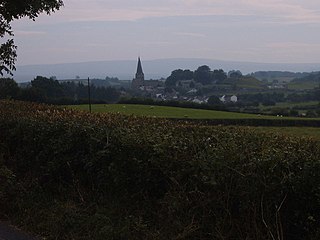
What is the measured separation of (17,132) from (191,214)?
3.89m

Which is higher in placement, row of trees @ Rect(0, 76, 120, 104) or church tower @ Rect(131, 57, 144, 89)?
church tower @ Rect(131, 57, 144, 89)

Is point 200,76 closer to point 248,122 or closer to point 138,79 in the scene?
point 138,79

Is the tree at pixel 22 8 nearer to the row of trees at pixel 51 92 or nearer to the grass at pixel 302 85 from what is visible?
the row of trees at pixel 51 92

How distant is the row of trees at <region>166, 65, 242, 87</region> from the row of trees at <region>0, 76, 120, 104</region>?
62.6ft

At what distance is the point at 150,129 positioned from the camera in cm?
640

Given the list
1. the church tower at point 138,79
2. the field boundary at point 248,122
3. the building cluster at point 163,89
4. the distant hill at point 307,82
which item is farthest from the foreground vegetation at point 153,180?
the distant hill at point 307,82

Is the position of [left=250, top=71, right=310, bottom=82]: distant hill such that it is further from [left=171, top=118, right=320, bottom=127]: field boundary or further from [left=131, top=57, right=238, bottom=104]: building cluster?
[left=171, top=118, right=320, bottom=127]: field boundary

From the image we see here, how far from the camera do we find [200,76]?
66125mm

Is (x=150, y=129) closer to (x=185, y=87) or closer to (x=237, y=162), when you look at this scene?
(x=237, y=162)

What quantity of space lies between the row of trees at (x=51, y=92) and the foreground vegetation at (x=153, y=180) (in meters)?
7.89

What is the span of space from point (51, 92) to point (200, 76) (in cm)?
4043

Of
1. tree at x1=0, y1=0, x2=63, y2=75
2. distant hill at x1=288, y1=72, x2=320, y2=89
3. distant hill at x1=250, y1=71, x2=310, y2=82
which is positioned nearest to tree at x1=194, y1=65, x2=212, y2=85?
distant hill at x1=288, y1=72, x2=320, y2=89

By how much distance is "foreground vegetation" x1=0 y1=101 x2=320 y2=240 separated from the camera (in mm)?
4434

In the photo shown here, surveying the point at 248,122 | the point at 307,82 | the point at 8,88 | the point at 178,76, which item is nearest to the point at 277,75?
the point at 307,82
